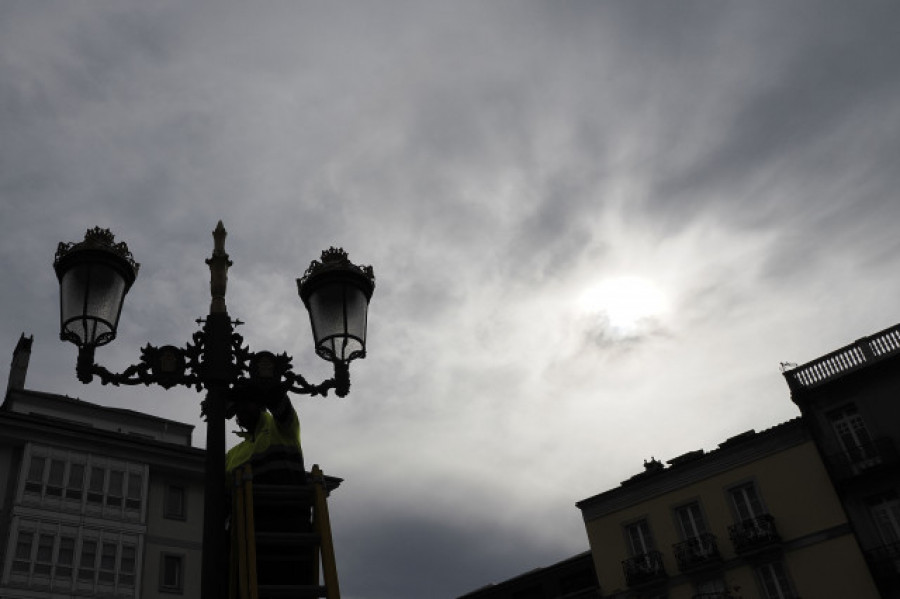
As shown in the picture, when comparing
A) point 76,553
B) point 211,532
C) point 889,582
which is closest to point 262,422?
point 211,532

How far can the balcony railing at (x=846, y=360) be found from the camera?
2969cm

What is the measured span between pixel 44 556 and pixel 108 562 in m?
2.20

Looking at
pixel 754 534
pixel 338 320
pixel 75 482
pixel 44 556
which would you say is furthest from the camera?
pixel 754 534

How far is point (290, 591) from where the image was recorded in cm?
522

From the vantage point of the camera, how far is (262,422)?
6.48 m

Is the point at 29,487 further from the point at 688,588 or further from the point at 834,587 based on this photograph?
the point at 834,587

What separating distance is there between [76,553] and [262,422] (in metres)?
25.5

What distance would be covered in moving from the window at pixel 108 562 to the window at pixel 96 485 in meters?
1.77

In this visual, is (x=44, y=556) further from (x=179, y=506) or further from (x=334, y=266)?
(x=334, y=266)

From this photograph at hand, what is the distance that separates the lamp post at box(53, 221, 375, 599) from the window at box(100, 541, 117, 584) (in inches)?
1000

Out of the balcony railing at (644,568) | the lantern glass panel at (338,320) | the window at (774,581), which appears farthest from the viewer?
the balcony railing at (644,568)

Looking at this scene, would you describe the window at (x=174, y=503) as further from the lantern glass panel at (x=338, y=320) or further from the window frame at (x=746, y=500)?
the lantern glass panel at (x=338, y=320)

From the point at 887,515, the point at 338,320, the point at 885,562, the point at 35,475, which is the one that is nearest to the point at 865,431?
the point at 887,515

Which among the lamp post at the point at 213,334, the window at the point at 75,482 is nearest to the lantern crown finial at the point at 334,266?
the lamp post at the point at 213,334
